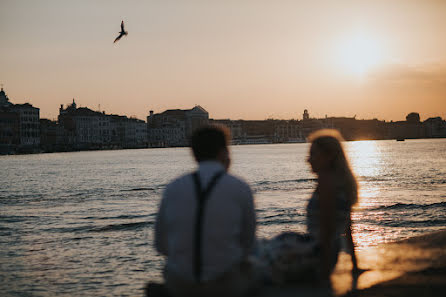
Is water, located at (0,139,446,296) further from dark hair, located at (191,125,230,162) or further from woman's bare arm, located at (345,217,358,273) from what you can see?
dark hair, located at (191,125,230,162)

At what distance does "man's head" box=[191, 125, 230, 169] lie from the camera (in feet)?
12.3

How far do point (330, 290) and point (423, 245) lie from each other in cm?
393

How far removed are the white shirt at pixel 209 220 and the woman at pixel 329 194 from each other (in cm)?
73

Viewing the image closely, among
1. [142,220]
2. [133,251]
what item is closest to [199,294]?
[133,251]

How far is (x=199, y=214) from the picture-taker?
11.7ft

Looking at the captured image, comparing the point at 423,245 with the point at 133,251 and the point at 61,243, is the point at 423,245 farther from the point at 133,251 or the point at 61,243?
the point at 61,243

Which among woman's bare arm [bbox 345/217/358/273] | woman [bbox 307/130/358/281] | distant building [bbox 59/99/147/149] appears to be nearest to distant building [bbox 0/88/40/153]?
distant building [bbox 59/99/147/149]

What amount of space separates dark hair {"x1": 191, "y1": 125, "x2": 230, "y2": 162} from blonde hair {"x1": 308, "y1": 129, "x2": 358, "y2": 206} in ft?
4.05

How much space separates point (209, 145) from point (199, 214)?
0.45m

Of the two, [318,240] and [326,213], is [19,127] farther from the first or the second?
[326,213]

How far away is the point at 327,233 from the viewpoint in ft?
13.9

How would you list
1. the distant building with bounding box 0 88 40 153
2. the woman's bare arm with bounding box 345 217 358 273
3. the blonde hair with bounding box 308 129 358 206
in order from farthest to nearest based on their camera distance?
the distant building with bounding box 0 88 40 153, the woman's bare arm with bounding box 345 217 358 273, the blonde hair with bounding box 308 129 358 206

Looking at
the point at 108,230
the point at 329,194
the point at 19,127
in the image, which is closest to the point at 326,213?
the point at 329,194

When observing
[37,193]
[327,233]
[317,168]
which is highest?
[317,168]
